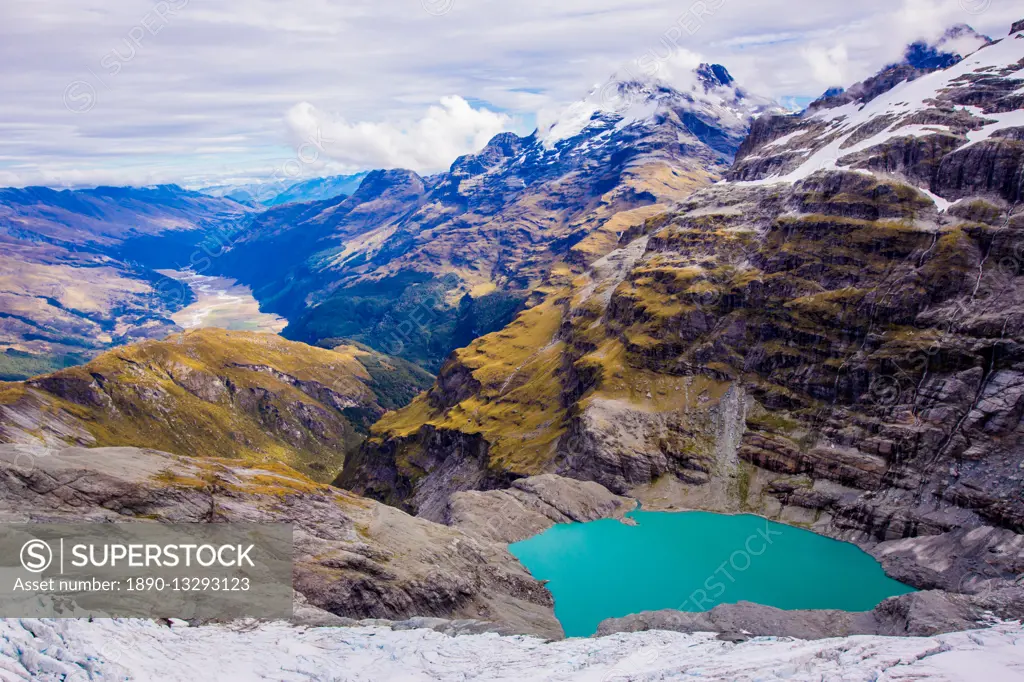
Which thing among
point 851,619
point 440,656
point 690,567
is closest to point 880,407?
point 690,567

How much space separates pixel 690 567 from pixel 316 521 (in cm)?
7679

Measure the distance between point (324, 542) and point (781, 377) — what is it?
13952 centimetres

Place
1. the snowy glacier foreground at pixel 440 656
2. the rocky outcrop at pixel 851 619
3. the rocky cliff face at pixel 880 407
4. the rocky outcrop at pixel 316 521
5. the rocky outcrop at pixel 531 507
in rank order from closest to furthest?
the snowy glacier foreground at pixel 440 656, the rocky outcrop at pixel 316 521, the rocky outcrop at pixel 851 619, the rocky cliff face at pixel 880 407, the rocky outcrop at pixel 531 507

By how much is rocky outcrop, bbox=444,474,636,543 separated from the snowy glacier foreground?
68817 mm

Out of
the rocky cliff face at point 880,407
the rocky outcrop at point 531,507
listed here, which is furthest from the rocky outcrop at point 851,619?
the rocky outcrop at point 531,507

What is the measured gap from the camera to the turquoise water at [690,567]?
387 ft

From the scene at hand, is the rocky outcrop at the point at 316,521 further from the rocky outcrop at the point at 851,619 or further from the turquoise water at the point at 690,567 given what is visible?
the rocky outcrop at the point at 851,619

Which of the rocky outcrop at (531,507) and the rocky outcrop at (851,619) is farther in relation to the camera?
the rocky outcrop at (531,507)

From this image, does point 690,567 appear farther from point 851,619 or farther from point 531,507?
point 851,619

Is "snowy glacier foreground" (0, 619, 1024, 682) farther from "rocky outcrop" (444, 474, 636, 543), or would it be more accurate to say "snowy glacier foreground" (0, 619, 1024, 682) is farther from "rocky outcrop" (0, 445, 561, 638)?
"rocky outcrop" (444, 474, 636, 543)

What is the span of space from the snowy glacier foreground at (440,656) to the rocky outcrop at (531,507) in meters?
68.8

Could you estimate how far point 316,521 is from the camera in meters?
94.4

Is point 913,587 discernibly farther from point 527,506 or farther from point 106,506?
point 106,506

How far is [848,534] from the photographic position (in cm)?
14862
